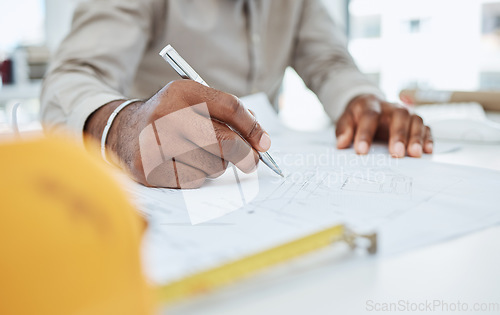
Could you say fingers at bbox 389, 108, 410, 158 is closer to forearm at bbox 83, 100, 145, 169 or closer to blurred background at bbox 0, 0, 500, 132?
forearm at bbox 83, 100, 145, 169

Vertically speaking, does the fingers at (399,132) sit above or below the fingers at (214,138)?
below

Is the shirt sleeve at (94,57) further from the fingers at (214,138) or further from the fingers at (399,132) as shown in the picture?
the fingers at (399,132)

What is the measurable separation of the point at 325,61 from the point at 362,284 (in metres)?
0.80

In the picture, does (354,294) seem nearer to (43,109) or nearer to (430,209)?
(430,209)

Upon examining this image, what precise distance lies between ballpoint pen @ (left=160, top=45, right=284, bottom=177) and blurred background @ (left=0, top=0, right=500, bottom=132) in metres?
1.30

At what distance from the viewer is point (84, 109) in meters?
0.50

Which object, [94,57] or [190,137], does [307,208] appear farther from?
[94,57]

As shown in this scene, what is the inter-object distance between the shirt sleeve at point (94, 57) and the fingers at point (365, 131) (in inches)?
12.7

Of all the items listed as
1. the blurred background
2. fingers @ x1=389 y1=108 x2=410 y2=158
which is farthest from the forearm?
the blurred background

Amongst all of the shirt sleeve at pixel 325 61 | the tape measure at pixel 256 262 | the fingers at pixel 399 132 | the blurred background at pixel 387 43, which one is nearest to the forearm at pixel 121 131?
the tape measure at pixel 256 262

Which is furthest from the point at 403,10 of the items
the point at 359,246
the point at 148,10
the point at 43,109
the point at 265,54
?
the point at 359,246

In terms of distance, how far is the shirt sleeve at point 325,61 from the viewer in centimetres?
81

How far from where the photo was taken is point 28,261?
0.40 feet

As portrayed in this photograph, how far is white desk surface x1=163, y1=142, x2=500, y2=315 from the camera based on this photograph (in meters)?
0.19
